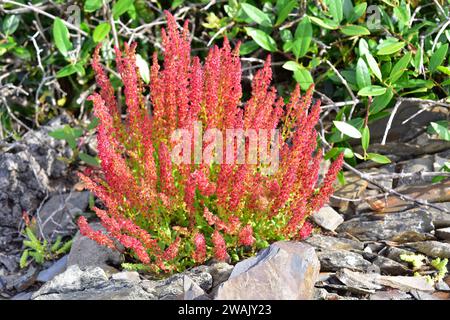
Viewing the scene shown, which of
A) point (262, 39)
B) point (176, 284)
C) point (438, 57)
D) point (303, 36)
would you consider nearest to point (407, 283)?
point (176, 284)

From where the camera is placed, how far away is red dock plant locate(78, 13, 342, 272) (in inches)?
116

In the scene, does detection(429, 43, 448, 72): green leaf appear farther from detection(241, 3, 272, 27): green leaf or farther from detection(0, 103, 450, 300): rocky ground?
detection(241, 3, 272, 27): green leaf

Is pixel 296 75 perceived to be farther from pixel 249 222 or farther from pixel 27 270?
pixel 27 270

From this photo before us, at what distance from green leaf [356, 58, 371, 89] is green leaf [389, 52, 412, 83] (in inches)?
5.1

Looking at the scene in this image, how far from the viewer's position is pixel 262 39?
13.1 feet

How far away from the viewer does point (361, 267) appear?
3.15 m

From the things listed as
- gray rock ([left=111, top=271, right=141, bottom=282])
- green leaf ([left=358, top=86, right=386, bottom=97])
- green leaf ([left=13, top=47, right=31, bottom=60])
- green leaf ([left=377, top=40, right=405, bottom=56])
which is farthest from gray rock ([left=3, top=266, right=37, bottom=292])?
green leaf ([left=377, top=40, right=405, bottom=56])

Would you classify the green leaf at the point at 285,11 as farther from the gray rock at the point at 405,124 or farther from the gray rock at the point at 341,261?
the gray rock at the point at 341,261

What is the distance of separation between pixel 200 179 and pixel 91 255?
3.35 feet

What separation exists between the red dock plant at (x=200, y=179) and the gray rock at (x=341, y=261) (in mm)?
200

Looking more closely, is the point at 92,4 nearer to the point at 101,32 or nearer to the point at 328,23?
the point at 101,32

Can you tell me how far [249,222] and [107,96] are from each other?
97cm

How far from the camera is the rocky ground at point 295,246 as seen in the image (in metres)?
2.78

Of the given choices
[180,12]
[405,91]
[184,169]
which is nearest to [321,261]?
[184,169]
